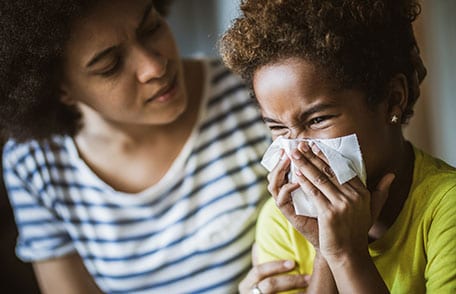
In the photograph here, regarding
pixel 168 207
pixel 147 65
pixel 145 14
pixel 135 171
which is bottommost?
pixel 168 207

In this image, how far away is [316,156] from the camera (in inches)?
44.5

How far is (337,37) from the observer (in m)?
1.10

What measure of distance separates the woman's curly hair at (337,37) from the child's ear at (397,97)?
0.01 metres

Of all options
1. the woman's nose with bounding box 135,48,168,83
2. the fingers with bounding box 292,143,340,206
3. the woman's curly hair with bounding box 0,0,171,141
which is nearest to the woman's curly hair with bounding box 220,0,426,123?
the fingers with bounding box 292,143,340,206

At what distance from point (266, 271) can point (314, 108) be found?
0.42 m

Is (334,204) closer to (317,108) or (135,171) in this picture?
(317,108)

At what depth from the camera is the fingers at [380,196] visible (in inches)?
45.5

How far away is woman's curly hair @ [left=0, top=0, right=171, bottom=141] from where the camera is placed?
4.62 feet

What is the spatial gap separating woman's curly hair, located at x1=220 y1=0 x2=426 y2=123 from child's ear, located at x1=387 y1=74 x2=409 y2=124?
12 millimetres

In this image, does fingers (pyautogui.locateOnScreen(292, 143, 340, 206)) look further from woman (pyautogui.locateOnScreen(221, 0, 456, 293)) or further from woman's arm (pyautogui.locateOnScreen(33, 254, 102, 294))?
woman's arm (pyautogui.locateOnScreen(33, 254, 102, 294))

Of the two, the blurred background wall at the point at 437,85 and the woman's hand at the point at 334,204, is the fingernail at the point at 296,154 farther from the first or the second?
the blurred background wall at the point at 437,85

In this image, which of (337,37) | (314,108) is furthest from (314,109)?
(337,37)

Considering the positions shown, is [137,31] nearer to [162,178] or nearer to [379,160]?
[162,178]

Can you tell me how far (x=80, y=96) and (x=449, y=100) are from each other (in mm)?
1003
